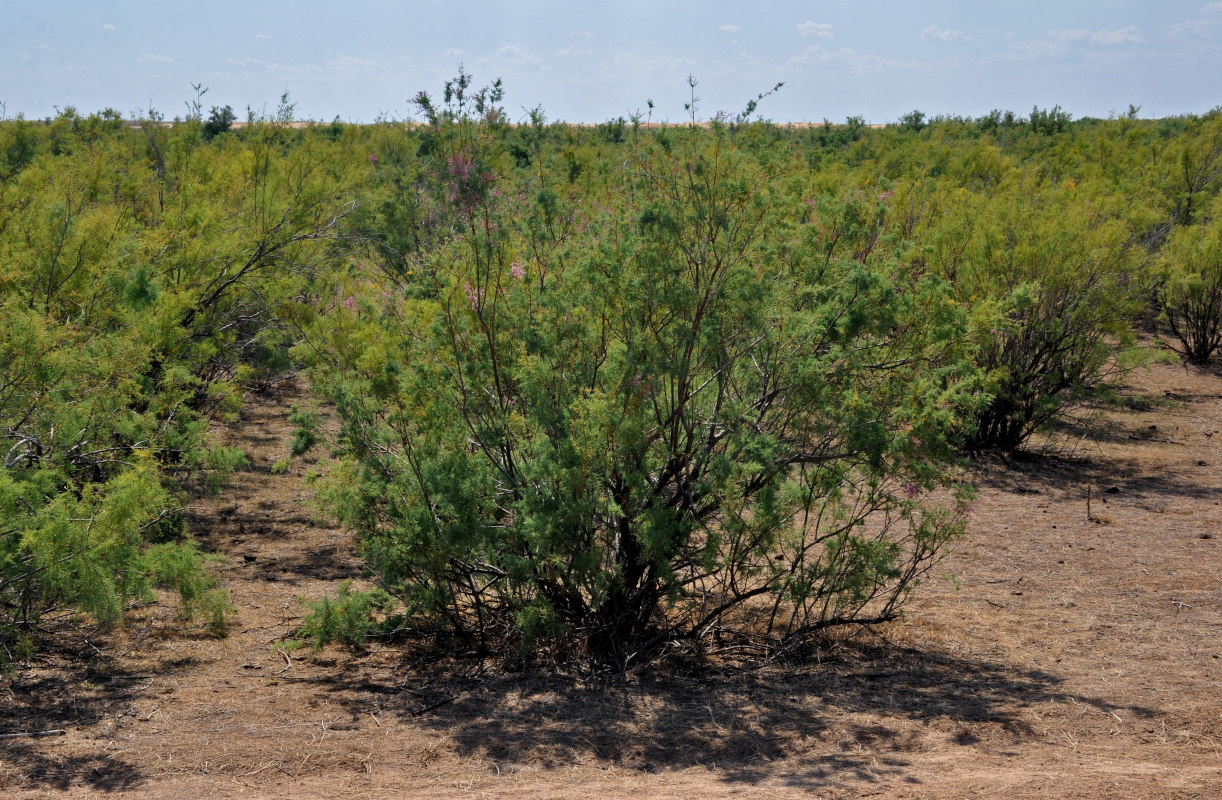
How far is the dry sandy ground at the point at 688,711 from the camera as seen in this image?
16.6 ft

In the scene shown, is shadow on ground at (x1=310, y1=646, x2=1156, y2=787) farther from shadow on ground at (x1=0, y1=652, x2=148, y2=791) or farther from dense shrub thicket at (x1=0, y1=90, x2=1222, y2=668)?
shadow on ground at (x1=0, y1=652, x2=148, y2=791)

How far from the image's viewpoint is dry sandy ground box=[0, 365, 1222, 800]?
506cm

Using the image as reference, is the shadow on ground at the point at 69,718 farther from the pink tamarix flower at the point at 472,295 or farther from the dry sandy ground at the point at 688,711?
the pink tamarix flower at the point at 472,295

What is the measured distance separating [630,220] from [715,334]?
2.72 feet

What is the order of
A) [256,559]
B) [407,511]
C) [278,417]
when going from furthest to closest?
1. [278,417]
2. [256,559]
3. [407,511]

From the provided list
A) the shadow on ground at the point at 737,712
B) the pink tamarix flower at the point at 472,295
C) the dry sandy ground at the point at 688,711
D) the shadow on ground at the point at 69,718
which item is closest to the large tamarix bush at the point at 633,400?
the pink tamarix flower at the point at 472,295

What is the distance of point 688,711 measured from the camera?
6.04 metres

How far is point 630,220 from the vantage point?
6141 millimetres

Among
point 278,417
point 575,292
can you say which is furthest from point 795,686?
point 278,417

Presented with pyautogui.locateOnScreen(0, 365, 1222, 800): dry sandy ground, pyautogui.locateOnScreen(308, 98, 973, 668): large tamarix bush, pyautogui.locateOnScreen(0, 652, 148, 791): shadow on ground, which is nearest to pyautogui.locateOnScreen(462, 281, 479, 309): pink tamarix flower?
pyautogui.locateOnScreen(308, 98, 973, 668): large tamarix bush

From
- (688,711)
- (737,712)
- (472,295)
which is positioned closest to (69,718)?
(472,295)

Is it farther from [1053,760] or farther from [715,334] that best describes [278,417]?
[1053,760]

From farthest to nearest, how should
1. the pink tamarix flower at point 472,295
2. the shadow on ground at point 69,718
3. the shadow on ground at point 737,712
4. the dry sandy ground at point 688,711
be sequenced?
the pink tamarix flower at point 472,295
the shadow on ground at point 737,712
the dry sandy ground at point 688,711
the shadow on ground at point 69,718

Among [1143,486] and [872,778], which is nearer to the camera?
[872,778]
